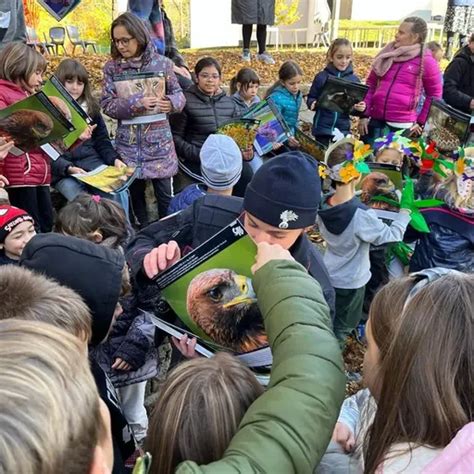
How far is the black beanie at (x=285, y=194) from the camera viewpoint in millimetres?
1762

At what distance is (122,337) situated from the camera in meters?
2.27

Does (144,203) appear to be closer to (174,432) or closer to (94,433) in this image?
(174,432)

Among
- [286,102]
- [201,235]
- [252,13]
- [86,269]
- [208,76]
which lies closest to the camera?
[86,269]

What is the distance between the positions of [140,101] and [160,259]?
8.33ft

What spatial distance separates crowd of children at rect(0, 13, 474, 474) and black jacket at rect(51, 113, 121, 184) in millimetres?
387

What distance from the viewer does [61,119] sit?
3104mm

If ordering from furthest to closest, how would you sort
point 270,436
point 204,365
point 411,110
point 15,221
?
1. point 411,110
2. point 15,221
3. point 204,365
4. point 270,436

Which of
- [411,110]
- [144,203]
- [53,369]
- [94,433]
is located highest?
[53,369]

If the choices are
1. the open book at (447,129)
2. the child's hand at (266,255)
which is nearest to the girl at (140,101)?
the open book at (447,129)

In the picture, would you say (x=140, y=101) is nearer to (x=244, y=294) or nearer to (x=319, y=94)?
(x=319, y=94)

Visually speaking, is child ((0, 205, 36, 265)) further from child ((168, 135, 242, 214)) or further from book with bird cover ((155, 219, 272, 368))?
book with bird cover ((155, 219, 272, 368))

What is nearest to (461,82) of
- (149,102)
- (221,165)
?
(149,102)

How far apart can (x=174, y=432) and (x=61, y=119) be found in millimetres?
2329

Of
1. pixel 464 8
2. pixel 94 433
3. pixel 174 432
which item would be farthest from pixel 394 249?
pixel 464 8
